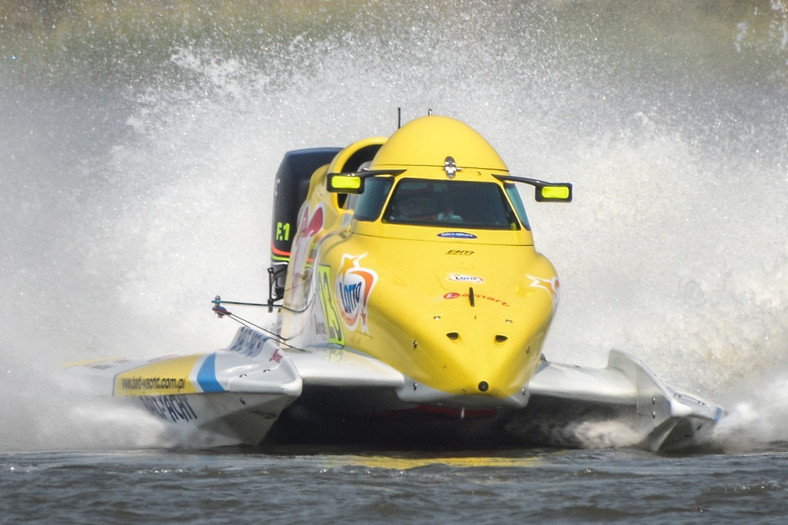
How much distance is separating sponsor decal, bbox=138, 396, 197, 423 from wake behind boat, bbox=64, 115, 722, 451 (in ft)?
0.04

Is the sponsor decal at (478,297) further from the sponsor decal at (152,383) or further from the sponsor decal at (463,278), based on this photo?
the sponsor decal at (152,383)

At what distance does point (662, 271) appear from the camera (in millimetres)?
18156

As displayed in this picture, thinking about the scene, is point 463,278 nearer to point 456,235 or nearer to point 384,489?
point 456,235

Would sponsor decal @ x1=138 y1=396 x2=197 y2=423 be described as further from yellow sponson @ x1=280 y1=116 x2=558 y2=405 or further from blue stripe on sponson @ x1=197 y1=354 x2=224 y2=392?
yellow sponson @ x1=280 y1=116 x2=558 y2=405

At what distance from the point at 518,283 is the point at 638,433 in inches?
59.0

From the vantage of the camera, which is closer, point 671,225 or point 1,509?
point 1,509

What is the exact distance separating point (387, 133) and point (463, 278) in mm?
9979

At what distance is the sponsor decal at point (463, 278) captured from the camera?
449 inches

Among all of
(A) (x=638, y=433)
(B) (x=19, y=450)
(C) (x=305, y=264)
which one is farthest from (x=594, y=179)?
(B) (x=19, y=450)

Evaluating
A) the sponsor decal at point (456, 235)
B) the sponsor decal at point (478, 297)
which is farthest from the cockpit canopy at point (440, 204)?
the sponsor decal at point (478, 297)

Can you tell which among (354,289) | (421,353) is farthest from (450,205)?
(421,353)

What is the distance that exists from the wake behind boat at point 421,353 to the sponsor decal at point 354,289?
15 mm

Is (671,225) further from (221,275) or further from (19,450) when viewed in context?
(19,450)

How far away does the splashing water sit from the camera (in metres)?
17.2
